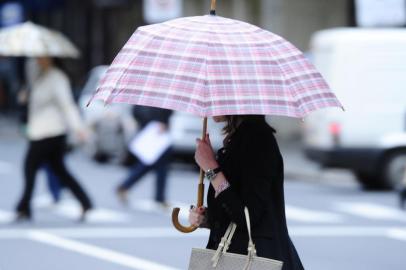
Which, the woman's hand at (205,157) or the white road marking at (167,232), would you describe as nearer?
the woman's hand at (205,157)

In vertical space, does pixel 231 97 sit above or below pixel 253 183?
above

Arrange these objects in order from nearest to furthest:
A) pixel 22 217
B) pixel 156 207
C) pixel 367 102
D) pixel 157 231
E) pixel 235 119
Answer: pixel 235 119
pixel 157 231
pixel 22 217
pixel 156 207
pixel 367 102

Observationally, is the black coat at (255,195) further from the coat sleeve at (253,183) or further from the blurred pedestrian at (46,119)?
the blurred pedestrian at (46,119)

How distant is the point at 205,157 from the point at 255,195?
13.1 inches

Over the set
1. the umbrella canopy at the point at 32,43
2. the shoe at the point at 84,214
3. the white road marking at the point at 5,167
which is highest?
the umbrella canopy at the point at 32,43

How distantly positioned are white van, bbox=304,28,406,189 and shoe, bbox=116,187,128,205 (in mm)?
3228

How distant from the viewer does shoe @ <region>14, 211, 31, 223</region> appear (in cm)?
1088

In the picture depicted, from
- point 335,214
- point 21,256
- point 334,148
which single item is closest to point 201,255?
point 21,256

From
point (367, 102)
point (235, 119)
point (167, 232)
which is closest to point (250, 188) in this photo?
point (235, 119)

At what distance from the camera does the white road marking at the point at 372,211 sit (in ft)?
38.9

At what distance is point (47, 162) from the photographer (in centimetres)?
1094

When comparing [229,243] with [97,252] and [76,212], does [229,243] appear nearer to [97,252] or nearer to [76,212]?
[97,252]

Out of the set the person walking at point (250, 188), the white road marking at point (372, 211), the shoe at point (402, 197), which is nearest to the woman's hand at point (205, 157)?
the person walking at point (250, 188)

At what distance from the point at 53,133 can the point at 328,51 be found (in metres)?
5.27
